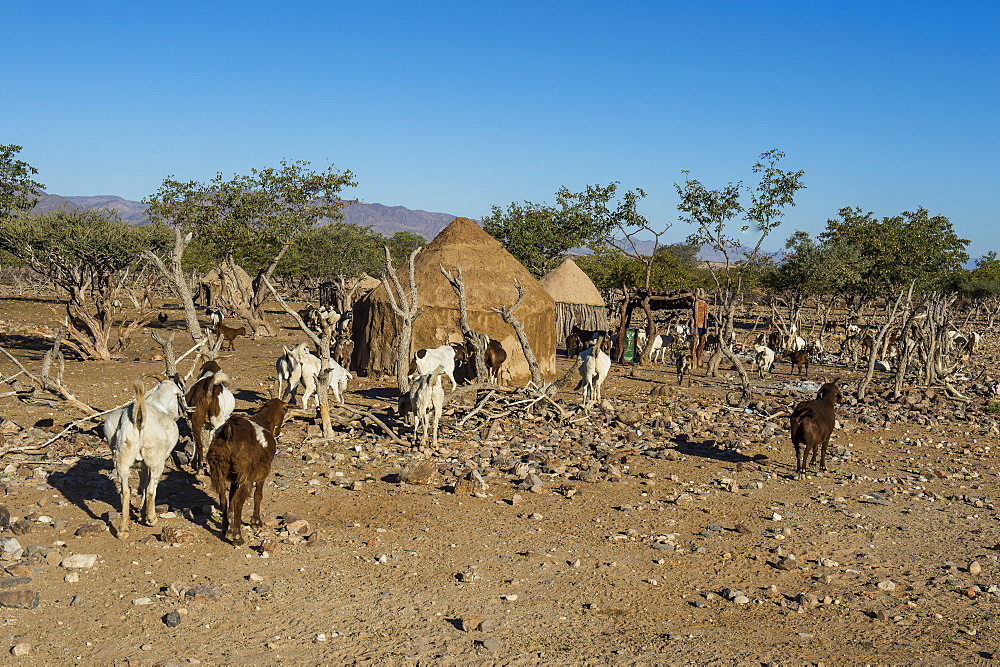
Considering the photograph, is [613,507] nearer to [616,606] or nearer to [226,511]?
[616,606]

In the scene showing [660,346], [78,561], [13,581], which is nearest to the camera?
[13,581]

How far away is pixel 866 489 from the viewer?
32.0 ft

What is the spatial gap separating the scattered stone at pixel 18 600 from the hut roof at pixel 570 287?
876 inches

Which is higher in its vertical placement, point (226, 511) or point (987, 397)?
point (987, 397)

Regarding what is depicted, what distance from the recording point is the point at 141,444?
281 inches

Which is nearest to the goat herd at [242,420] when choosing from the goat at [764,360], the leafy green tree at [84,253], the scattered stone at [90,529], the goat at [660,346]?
the scattered stone at [90,529]

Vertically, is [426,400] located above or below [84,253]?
below

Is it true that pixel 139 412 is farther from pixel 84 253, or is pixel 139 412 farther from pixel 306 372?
pixel 84 253

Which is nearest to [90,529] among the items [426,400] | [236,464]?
[236,464]

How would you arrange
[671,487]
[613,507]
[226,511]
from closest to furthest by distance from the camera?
[226,511] < [613,507] < [671,487]

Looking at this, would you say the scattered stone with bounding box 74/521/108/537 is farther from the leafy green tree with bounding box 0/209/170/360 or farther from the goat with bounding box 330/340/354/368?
the leafy green tree with bounding box 0/209/170/360

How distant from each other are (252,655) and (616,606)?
9.12ft

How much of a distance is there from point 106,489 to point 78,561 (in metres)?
2.29

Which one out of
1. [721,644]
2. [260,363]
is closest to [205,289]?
[260,363]
